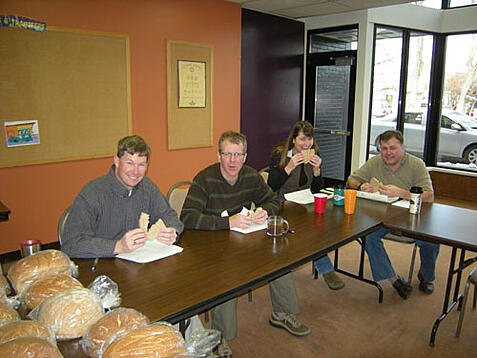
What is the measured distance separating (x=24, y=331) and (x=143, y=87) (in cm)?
363

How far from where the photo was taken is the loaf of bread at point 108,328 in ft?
3.75

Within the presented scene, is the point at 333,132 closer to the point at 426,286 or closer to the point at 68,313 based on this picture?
the point at 426,286

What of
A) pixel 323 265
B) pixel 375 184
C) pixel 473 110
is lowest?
pixel 323 265

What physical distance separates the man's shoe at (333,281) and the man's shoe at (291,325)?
681 millimetres

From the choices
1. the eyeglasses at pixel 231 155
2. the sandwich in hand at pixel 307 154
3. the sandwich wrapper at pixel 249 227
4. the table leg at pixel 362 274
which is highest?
the eyeglasses at pixel 231 155

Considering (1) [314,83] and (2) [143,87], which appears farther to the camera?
(1) [314,83]

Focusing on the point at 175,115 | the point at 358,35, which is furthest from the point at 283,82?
the point at 175,115

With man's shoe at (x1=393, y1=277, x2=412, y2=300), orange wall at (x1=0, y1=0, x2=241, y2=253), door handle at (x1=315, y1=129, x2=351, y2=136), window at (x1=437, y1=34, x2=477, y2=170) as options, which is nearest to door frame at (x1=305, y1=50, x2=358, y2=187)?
door handle at (x1=315, y1=129, x2=351, y2=136)

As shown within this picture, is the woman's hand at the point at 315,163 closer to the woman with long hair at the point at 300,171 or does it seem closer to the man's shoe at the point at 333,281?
the woman with long hair at the point at 300,171

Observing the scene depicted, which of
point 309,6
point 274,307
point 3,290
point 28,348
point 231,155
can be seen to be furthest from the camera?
point 309,6

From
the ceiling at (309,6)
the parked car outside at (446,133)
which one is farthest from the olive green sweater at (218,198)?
the parked car outside at (446,133)

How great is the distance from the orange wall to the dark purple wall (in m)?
0.21

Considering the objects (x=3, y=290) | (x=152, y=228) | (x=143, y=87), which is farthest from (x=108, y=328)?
(x=143, y=87)

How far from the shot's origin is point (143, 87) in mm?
4402
